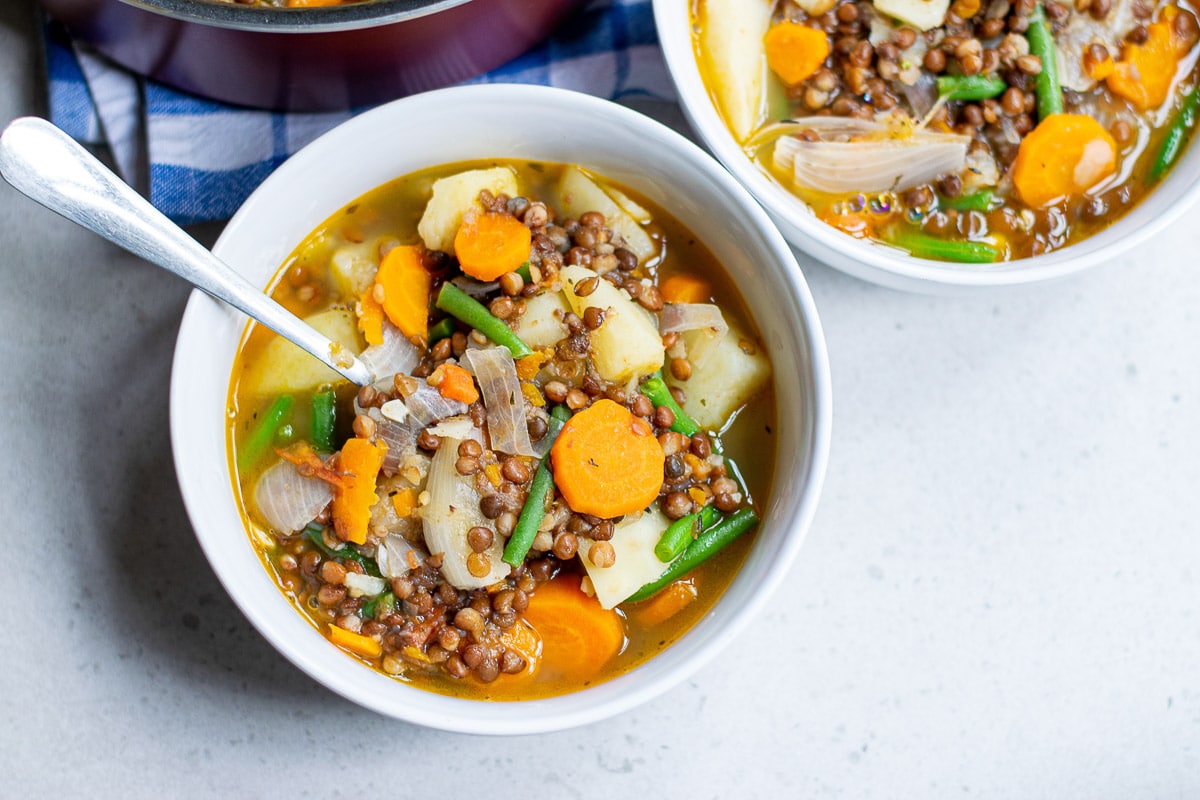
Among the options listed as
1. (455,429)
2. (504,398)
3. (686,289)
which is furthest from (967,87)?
(455,429)

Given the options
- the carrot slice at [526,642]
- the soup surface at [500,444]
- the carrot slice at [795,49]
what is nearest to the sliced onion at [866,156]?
the carrot slice at [795,49]

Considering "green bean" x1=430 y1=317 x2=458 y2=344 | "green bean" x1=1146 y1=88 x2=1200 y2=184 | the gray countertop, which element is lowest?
the gray countertop

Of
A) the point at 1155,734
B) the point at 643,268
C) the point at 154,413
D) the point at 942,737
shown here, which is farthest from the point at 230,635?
the point at 1155,734

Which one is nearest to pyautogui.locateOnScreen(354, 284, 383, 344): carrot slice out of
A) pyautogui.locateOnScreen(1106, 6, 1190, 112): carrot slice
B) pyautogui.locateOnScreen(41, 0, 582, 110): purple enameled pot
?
pyautogui.locateOnScreen(41, 0, 582, 110): purple enameled pot

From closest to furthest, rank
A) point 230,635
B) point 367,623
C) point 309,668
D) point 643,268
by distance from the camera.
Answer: point 309,668 < point 367,623 < point 643,268 < point 230,635

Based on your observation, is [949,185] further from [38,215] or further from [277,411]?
[38,215]

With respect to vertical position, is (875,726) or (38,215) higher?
(38,215)

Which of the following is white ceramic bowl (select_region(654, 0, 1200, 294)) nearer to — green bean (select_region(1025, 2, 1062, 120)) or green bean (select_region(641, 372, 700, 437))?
green bean (select_region(1025, 2, 1062, 120))
